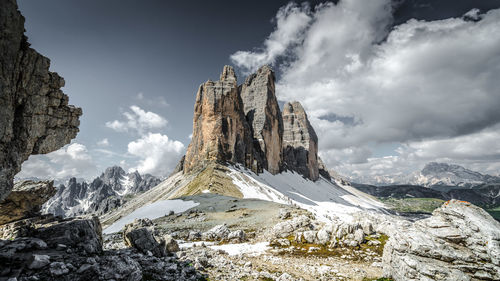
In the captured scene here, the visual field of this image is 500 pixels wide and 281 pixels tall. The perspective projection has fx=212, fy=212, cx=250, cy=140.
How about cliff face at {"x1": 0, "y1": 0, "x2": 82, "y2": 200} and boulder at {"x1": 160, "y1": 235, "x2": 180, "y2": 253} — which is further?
boulder at {"x1": 160, "y1": 235, "x2": 180, "y2": 253}

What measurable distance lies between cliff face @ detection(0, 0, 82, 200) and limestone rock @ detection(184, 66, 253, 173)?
8650cm

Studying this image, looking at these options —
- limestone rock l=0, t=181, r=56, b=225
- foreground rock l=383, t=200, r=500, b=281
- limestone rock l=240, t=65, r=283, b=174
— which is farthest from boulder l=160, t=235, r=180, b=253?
limestone rock l=240, t=65, r=283, b=174

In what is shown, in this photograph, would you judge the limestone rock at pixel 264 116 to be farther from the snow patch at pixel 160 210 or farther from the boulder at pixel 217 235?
the boulder at pixel 217 235

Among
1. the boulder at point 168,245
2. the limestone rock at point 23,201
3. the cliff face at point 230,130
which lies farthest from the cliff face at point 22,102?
the cliff face at point 230,130

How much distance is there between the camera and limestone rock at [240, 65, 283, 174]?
145m

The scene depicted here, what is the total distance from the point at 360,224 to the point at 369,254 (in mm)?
4271

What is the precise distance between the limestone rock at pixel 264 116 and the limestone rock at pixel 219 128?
20965 mm

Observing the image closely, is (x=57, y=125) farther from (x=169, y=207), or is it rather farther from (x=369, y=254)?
(x=169, y=207)

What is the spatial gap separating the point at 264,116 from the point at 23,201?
137617 mm

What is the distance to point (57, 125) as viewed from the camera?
16.7 meters

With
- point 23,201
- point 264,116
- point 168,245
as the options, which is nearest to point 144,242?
point 168,245

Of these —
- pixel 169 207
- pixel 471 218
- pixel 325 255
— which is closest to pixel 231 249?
pixel 325 255

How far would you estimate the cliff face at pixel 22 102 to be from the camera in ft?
38.6

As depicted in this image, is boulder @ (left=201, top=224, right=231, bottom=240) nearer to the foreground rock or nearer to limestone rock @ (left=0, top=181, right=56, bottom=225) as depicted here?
limestone rock @ (left=0, top=181, right=56, bottom=225)
